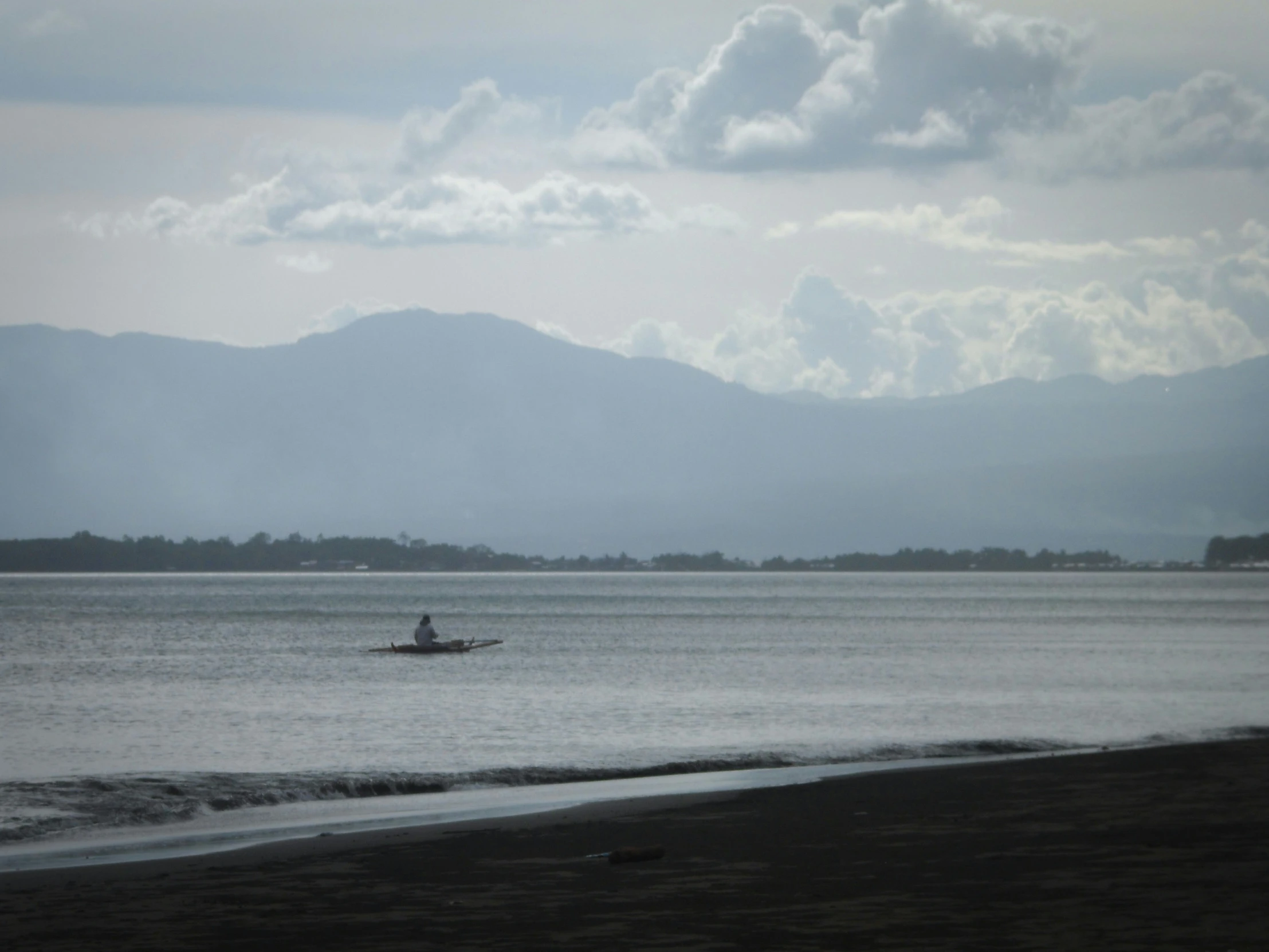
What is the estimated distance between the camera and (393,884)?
1692 cm

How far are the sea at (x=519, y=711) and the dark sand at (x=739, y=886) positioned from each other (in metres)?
4.77

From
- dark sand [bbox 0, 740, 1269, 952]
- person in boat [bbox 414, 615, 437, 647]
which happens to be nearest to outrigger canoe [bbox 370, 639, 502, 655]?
person in boat [bbox 414, 615, 437, 647]

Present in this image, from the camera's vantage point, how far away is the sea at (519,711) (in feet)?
94.3

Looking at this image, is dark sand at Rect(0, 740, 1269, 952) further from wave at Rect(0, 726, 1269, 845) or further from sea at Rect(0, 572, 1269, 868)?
wave at Rect(0, 726, 1269, 845)

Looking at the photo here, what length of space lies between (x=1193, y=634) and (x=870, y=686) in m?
53.9

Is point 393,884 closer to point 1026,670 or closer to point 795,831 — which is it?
point 795,831

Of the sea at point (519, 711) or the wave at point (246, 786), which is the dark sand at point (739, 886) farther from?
the wave at point (246, 786)

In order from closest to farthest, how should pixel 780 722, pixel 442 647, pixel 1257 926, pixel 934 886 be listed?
pixel 1257 926
pixel 934 886
pixel 780 722
pixel 442 647

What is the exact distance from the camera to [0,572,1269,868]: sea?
28.8 m

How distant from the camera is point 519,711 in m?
47.0

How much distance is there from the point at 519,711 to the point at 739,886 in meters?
31.1

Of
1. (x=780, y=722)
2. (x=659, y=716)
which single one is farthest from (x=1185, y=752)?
(x=659, y=716)

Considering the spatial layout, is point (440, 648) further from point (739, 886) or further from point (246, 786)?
point (739, 886)

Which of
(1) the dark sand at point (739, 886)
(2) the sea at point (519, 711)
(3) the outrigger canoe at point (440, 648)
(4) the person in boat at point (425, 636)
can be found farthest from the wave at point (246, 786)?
(3) the outrigger canoe at point (440, 648)
